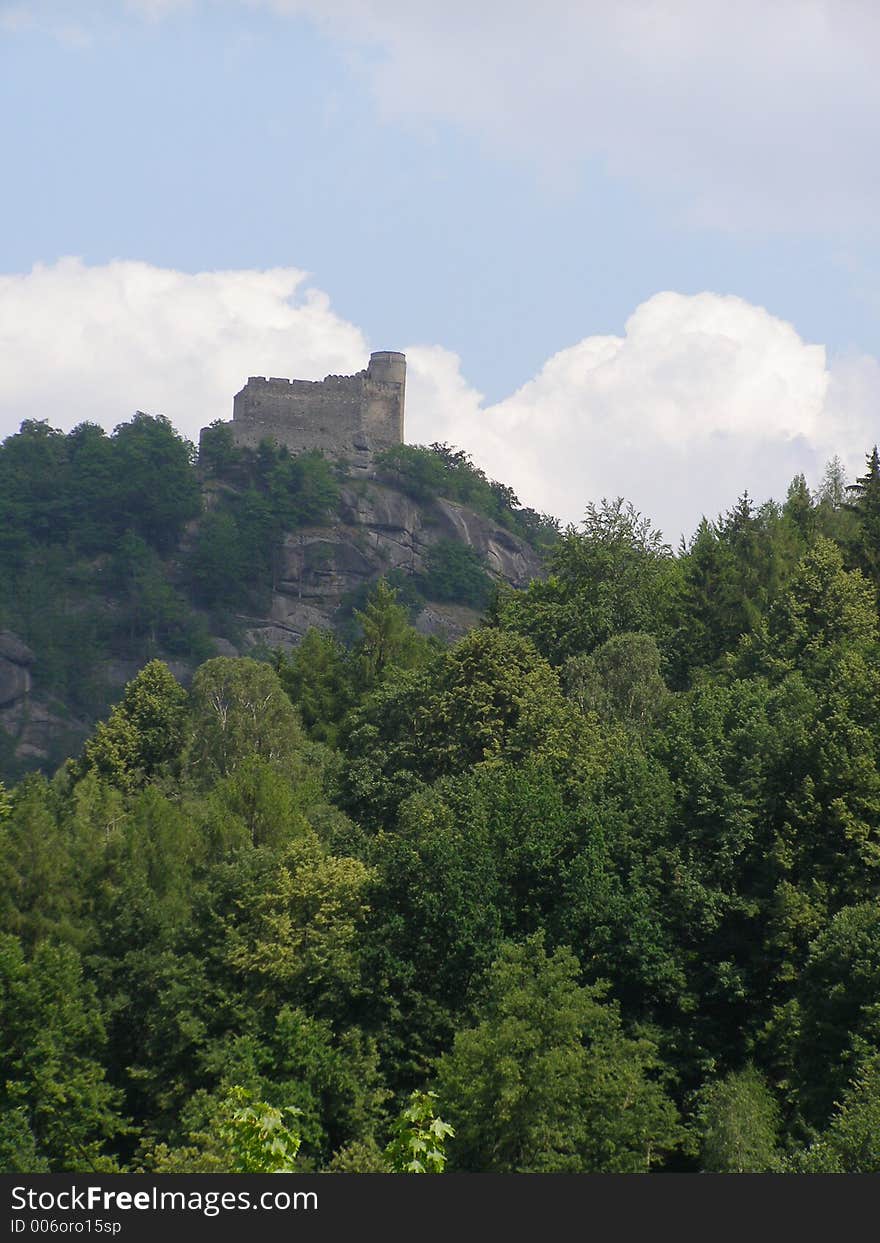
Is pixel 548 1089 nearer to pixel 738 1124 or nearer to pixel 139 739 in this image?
pixel 738 1124

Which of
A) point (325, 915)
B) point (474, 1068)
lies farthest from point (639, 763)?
point (474, 1068)

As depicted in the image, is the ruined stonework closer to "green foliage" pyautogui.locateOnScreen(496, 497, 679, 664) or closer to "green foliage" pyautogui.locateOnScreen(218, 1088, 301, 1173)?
"green foliage" pyautogui.locateOnScreen(496, 497, 679, 664)

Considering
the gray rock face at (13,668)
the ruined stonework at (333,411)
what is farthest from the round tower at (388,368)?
the gray rock face at (13,668)

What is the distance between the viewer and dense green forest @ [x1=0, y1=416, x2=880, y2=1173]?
33.8 m

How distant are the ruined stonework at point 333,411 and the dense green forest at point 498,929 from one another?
9273cm

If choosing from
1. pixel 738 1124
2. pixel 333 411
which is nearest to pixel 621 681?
pixel 738 1124

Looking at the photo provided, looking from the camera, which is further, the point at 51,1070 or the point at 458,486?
the point at 458,486

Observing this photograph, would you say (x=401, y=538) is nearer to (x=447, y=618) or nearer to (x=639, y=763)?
(x=447, y=618)

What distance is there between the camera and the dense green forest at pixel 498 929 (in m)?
33.8

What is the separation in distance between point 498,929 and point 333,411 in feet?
400

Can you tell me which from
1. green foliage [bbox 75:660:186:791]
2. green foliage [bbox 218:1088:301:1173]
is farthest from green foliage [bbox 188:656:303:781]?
green foliage [bbox 218:1088:301:1173]

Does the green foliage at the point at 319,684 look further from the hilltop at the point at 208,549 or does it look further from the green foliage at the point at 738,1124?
the hilltop at the point at 208,549

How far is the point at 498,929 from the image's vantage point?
129 ft

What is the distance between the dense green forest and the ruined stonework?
92.7 metres
